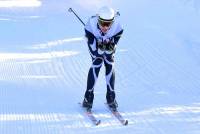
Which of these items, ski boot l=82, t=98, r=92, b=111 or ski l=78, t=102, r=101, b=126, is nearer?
ski l=78, t=102, r=101, b=126

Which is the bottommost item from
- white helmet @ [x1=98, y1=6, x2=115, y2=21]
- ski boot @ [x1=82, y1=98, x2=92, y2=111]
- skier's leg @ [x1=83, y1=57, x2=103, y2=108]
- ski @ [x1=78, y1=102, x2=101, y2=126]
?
ski @ [x1=78, y1=102, x2=101, y2=126]

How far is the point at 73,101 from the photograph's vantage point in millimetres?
10039

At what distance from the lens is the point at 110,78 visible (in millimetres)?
9125

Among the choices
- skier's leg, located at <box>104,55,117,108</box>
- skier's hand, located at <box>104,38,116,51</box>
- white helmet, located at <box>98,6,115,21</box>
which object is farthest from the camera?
skier's leg, located at <box>104,55,117,108</box>

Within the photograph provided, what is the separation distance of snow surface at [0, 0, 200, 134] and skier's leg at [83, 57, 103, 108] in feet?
0.65

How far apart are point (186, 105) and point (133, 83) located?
1832 mm

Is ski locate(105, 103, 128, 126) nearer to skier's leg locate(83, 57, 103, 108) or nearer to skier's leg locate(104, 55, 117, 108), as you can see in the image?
skier's leg locate(104, 55, 117, 108)

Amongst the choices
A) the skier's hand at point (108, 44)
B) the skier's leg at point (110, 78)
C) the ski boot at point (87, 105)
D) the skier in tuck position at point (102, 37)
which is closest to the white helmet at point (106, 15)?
the skier in tuck position at point (102, 37)

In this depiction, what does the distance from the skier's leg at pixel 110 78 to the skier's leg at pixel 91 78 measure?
0.11m

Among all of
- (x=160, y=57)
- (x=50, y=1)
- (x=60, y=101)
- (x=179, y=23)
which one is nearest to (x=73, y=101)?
(x=60, y=101)

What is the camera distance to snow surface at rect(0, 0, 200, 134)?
29.0 ft

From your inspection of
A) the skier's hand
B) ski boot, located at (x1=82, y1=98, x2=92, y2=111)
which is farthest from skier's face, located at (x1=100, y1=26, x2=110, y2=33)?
ski boot, located at (x1=82, y1=98, x2=92, y2=111)

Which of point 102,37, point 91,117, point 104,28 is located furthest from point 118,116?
point 104,28

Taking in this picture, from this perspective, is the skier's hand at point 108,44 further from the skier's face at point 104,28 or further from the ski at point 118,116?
the ski at point 118,116
